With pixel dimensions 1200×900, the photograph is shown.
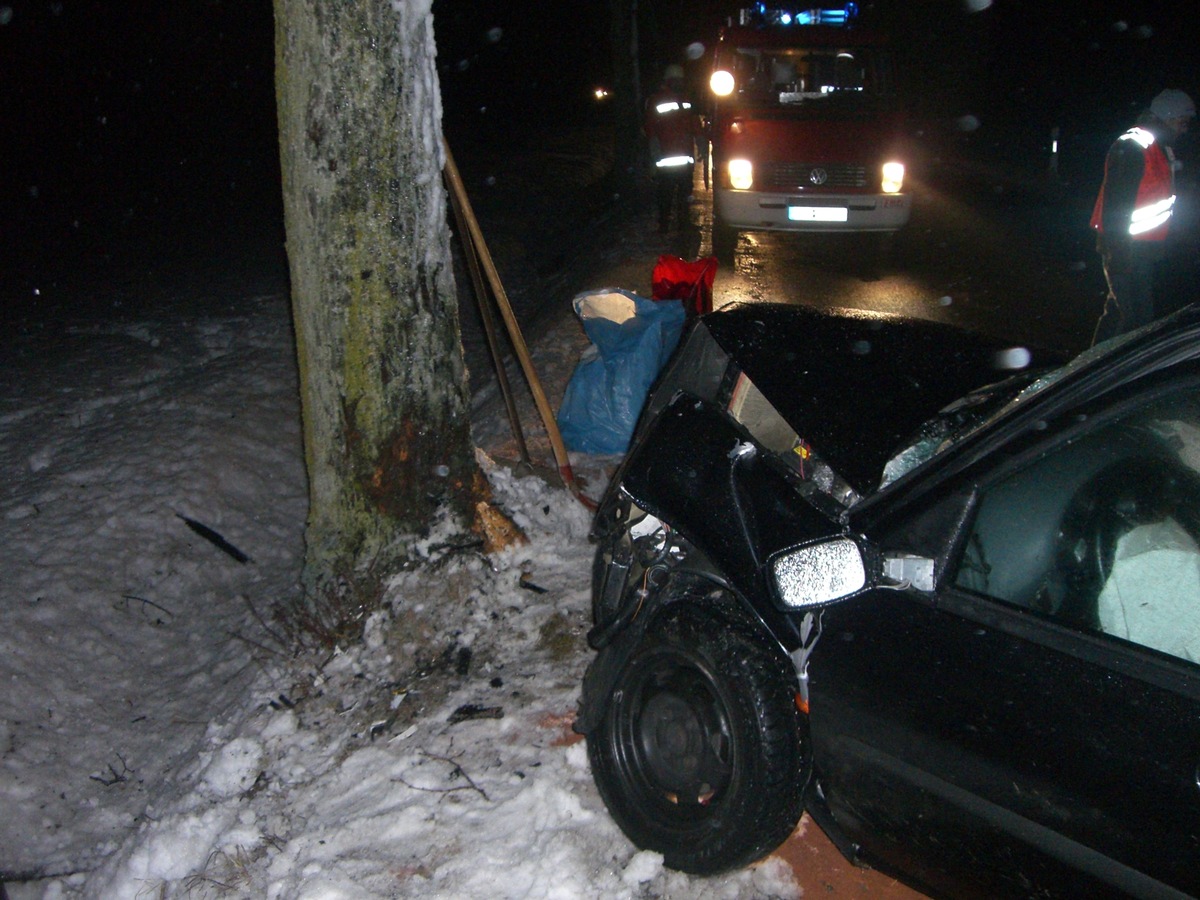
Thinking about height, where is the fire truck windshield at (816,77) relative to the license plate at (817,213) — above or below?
above

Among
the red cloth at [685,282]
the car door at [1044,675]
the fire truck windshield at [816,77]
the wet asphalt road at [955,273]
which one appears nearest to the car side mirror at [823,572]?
the car door at [1044,675]

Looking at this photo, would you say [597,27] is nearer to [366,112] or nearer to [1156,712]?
[366,112]

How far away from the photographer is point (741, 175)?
9930mm

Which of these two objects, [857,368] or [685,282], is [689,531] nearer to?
[857,368]

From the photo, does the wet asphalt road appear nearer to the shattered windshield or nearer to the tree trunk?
the tree trunk

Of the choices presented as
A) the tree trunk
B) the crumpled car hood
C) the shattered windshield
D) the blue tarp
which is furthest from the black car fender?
the blue tarp

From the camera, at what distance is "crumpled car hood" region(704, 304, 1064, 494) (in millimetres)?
2693

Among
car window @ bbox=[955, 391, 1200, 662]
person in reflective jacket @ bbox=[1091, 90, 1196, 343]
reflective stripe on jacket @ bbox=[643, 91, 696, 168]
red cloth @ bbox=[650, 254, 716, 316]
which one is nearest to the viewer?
car window @ bbox=[955, 391, 1200, 662]

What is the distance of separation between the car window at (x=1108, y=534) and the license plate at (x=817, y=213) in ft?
27.2

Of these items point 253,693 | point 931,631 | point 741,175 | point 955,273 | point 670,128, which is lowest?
point 253,693

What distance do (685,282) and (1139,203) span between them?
9.08 ft

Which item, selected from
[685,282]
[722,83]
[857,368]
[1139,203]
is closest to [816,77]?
[722,83]

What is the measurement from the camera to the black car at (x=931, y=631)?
1854 millimetres

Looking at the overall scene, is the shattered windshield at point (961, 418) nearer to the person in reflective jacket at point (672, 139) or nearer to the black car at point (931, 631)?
the black car at point (931, 631)
